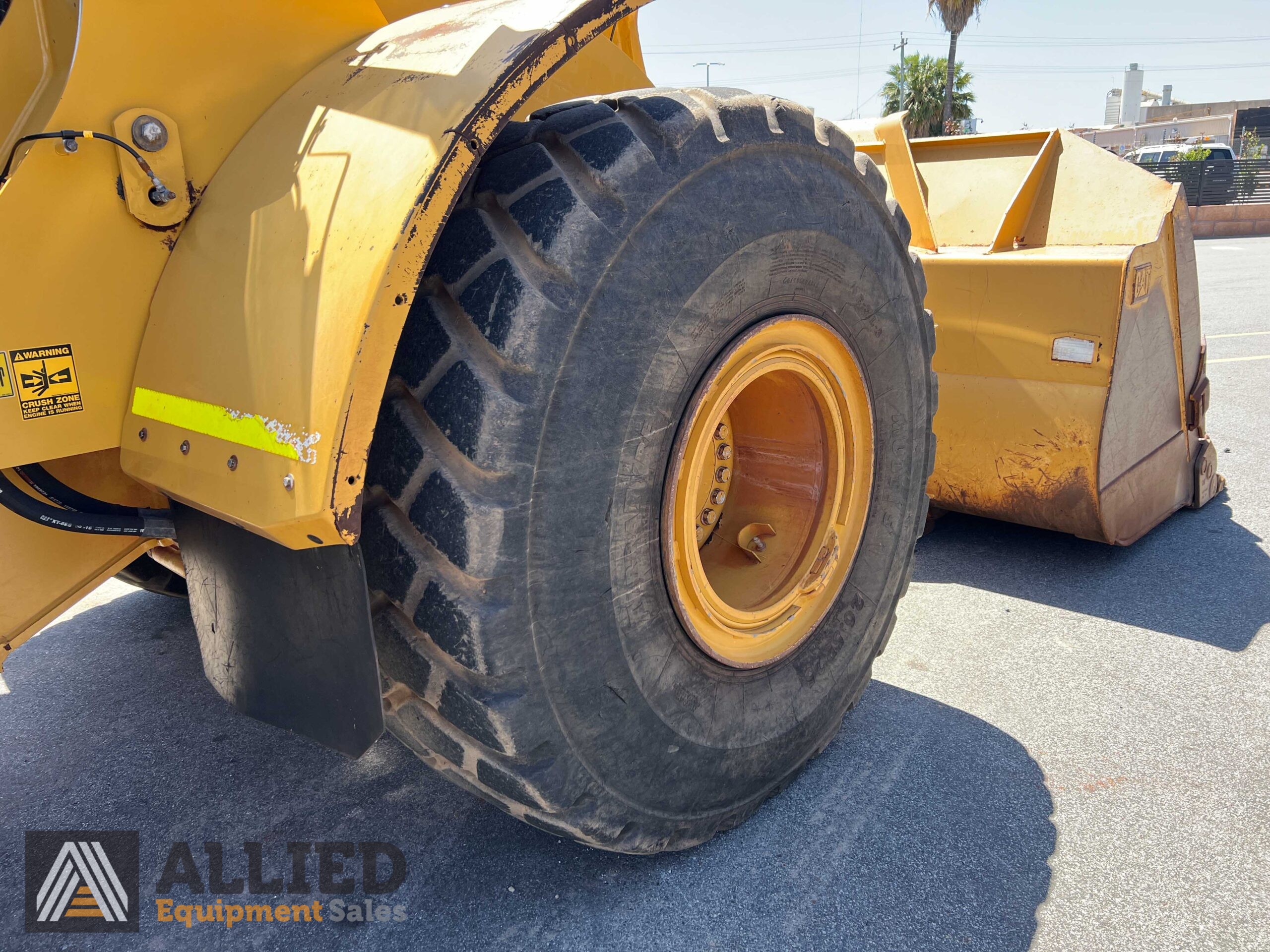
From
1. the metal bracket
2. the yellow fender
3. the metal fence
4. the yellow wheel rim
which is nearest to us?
the yellow fender

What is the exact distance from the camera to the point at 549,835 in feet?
6.86

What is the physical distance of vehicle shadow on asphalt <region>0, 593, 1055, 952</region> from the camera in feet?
5.97

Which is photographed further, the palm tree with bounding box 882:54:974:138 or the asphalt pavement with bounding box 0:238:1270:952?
the palm tree with bounding box 882:54:974:138

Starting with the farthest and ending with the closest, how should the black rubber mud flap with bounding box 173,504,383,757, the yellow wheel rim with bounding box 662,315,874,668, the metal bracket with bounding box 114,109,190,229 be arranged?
the yellow wheel rim with bounding box 662,315,874,668
the black rubber mud flap with bounding box 173,504,383,757
the metal bracket with bounding box 114,109,190,229

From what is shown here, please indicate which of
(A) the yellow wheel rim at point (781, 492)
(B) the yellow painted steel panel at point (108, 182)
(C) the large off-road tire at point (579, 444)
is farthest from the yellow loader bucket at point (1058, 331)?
(B) the yellow painted steel panel at point (108, 182)

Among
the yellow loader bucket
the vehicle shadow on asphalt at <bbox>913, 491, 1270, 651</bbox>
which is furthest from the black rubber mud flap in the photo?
the yellow loader bucket

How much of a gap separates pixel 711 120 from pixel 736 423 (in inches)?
32.5

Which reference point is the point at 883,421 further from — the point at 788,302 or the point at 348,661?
the point at 348,661

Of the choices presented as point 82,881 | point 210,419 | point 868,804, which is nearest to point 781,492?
point 868,804

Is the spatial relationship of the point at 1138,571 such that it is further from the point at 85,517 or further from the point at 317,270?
the point at 85,517

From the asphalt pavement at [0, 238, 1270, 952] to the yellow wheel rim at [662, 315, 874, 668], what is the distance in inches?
20.2

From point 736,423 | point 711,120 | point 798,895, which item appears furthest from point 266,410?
point 798,895

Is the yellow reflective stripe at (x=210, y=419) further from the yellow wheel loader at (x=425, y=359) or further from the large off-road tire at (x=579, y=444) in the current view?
the large off-road tire at (x=579, y=444)

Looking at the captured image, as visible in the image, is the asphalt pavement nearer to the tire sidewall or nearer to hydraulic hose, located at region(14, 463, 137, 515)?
the tire sidewall
